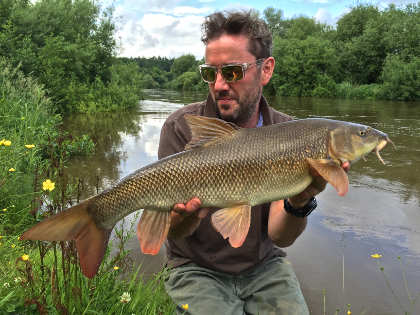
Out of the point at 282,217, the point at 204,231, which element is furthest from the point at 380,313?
the point at 204,231

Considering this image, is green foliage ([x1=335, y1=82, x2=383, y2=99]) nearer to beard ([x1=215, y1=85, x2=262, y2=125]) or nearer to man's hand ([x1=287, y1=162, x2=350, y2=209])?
beard ([x1=215, y1=85, x2=262, y2=125])

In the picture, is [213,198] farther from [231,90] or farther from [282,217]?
[231,90]

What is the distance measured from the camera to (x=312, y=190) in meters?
2.11

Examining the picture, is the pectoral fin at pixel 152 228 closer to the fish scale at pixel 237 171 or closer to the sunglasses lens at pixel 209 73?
the fish scale at pixel 237 171

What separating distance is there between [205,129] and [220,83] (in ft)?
2.00

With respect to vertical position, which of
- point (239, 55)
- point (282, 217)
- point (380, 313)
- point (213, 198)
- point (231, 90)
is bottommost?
point (380, 313)

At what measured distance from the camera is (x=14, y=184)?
155 inches

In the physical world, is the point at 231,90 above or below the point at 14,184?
above

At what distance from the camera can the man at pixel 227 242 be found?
7.88ft

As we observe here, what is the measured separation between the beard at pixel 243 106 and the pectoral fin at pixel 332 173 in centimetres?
84

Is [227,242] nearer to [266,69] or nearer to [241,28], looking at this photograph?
[266,69]

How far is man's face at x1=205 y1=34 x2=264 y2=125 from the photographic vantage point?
2613 millimetres

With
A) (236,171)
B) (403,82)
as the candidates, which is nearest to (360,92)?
(403,82)

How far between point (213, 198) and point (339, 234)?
3010mm
